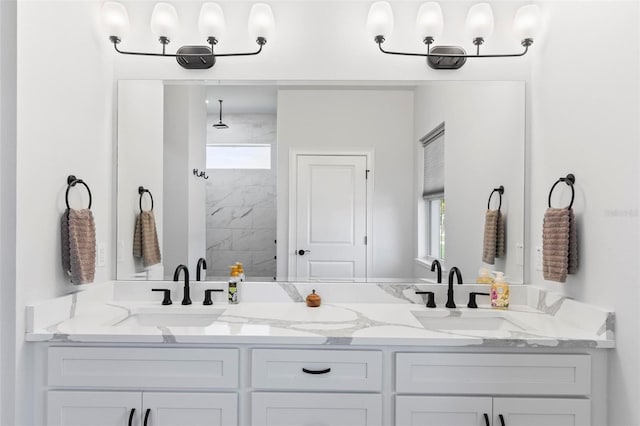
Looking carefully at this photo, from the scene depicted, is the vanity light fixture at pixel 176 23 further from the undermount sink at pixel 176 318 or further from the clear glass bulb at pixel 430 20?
the undermount sink at pixel 176 318

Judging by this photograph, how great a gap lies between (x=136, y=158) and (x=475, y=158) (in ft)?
5.62

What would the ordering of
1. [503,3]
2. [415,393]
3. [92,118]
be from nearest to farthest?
[415,393] < [92,118] < [503,3]

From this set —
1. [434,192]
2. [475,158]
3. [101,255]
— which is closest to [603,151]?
[475,158]

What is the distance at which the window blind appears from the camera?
1928 millimetres

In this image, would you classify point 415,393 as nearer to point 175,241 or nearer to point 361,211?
point 361,211

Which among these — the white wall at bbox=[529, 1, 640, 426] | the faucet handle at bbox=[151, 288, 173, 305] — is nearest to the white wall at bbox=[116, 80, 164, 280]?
the faucet handle at bbox=[151, 288, 173, 305]

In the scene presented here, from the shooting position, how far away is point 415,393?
4.50 ft

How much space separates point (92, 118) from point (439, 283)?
1819 mm

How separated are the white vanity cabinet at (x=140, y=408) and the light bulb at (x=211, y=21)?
5.11 feet

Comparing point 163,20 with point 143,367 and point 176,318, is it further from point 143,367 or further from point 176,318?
point 143,367

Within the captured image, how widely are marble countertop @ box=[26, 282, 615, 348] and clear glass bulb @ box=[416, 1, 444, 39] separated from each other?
1.30 m

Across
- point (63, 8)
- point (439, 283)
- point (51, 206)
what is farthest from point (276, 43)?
point (439, 283)

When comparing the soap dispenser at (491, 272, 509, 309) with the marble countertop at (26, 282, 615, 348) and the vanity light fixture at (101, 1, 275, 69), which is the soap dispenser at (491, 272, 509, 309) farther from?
the vanity light fixture at (101, 1, 275, 69)

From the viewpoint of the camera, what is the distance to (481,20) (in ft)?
5.91
